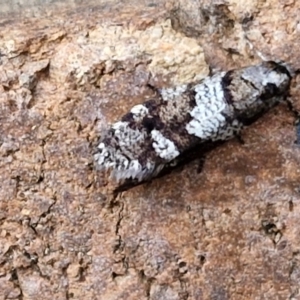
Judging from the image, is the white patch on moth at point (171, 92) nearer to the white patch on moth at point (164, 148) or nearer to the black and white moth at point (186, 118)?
the black and white moth at point (186, 118)

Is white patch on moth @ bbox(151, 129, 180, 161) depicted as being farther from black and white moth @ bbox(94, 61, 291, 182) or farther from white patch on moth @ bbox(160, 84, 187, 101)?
white patch on moth @ bbox(160, 84, 187, 101)

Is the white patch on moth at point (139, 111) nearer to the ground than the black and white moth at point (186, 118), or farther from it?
farther from it

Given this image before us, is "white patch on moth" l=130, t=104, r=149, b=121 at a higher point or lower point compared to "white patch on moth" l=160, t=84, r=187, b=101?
higher

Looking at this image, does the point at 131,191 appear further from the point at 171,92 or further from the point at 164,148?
the point at 171,92

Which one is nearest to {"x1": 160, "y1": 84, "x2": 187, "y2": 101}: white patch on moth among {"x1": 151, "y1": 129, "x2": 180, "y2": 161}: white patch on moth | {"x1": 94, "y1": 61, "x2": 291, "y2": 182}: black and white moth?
{"x1": 94, "y1": 61, "x2": 291, "y2": 182}: black and white moth

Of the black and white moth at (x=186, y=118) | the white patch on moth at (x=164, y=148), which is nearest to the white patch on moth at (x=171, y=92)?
the black and white moth at (x=186, y=118)
